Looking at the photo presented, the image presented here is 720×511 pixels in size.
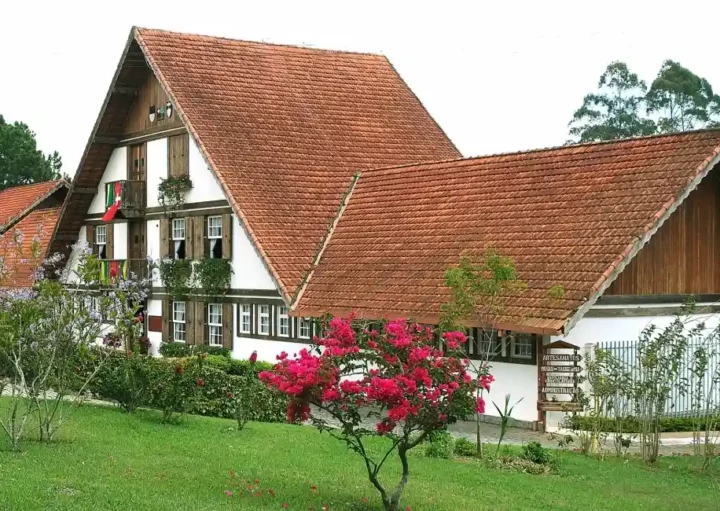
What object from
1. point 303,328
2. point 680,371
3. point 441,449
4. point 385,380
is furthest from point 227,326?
point 385,380

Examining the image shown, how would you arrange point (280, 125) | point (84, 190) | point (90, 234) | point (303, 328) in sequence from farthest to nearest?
point (90, 234) < point (84, 190) < point (280, 125) < point (303, 328)

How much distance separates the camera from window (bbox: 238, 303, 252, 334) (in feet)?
103

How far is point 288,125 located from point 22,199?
1975cm

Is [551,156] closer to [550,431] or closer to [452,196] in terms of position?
[452,196]

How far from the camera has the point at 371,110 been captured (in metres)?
37.6

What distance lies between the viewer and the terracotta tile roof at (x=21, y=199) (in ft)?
155

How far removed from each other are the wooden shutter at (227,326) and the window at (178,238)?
9.29ft

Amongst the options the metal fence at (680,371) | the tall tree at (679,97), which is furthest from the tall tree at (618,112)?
the metal fence at (680,371)

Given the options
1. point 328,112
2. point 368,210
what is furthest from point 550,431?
point 328,112

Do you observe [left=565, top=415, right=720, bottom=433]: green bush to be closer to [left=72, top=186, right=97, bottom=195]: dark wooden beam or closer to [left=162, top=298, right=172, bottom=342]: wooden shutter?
[left=162, top=298, right=172, bottom=342]: wooden shutter

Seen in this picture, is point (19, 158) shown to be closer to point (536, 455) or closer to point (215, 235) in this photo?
point (215, 235)

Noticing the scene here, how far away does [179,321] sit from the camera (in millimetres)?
34219

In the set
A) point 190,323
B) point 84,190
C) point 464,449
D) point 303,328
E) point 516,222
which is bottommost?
point 464,449

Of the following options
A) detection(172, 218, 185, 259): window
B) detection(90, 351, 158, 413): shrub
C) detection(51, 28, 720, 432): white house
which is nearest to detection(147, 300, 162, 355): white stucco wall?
detection(51, 28, 720, 432): white house
